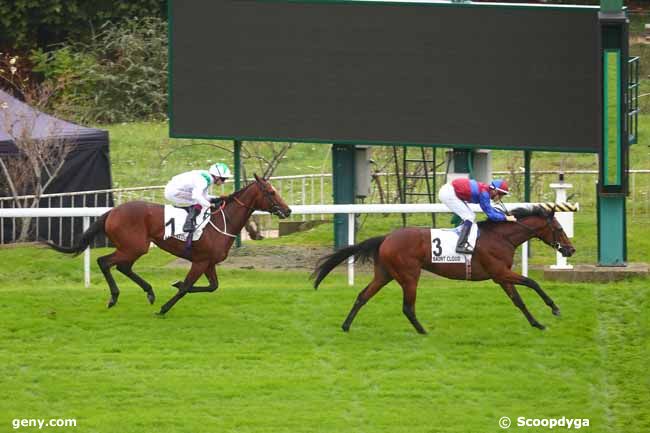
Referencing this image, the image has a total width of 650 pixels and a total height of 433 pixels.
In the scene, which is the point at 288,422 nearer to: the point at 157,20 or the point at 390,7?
the point at 390,7

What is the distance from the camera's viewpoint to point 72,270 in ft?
54.4

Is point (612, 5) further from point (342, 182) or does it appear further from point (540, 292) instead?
point (342, 182)

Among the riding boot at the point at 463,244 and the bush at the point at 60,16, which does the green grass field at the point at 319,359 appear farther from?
the bush at the point at 60,16

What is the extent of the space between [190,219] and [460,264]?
2.33 m

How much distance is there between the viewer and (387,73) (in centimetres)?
1611

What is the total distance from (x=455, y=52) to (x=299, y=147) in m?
8.31

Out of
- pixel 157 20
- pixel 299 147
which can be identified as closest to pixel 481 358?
pixel 299 147

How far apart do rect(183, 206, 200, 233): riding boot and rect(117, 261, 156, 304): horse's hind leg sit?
606 mm

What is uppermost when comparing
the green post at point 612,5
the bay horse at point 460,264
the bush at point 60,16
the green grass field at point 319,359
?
the bush at point 60,16

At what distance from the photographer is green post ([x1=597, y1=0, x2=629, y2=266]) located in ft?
49.1

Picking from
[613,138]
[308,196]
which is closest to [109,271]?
[613,138]

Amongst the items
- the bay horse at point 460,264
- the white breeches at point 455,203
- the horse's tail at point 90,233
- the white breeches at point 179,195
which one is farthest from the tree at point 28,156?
the white breeches at point 455,203

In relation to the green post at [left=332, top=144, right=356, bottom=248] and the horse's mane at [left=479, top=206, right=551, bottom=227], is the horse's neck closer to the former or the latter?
the horse's mane at [left=479, top=206, right=551, bottom=227]

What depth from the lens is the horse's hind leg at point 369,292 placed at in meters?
13.1
